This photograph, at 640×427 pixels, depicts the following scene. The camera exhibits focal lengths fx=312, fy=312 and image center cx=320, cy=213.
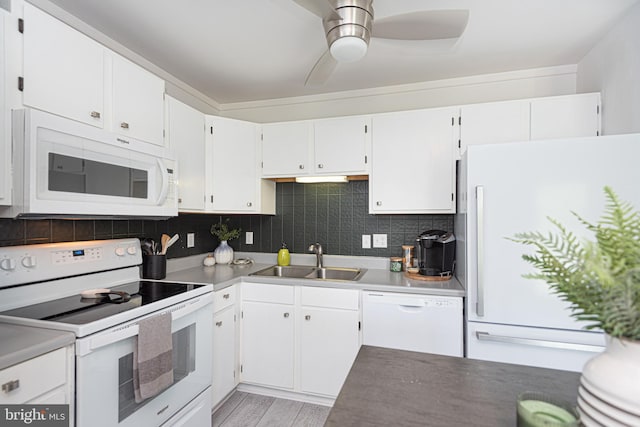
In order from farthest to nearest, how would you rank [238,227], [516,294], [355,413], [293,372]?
[238,227], [293,372], [516,294], [355,413]

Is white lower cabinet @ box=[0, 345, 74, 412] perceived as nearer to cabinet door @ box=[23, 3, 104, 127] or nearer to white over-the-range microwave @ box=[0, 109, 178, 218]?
white over-the-range microwave @ box=[0, 109, 178, 218]

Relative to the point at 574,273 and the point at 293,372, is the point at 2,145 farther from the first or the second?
the point at 293,372

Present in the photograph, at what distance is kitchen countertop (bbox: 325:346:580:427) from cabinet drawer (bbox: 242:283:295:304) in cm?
126

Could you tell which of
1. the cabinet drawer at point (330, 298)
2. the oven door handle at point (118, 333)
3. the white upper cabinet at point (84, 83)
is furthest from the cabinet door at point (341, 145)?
the oven door handle at point (118, 333)

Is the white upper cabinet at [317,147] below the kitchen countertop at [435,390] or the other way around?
the other way around

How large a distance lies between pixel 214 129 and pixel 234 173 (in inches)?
15.0

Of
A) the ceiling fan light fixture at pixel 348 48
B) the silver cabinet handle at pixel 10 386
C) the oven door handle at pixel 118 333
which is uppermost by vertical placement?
the ceiling fan light fixture at pixel 348 48

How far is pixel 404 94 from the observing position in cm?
271

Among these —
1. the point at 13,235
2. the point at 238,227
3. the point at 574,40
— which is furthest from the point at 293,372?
the point at 574,40

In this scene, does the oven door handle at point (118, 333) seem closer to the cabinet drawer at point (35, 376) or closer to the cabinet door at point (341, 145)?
the cabinet drawer at point (35, 376)

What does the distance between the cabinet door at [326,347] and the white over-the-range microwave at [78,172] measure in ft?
4.11

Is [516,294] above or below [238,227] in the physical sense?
below

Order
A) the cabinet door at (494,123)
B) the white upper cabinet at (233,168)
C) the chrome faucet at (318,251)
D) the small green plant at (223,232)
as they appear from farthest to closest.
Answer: the small green plant at (223,232) < the chrome faucet at (318,251) < the white upper cabinet at (233,168) < the cabinet door at (494,123)

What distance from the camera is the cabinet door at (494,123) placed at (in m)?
2.13
